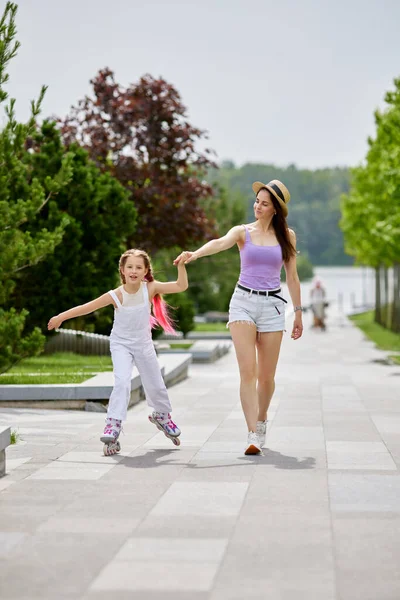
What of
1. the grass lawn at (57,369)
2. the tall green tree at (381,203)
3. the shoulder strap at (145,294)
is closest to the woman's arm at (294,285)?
the shoulder strap at (145,294)

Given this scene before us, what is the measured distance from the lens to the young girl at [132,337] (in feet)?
30.5

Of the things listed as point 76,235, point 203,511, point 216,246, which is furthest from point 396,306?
point 203,511

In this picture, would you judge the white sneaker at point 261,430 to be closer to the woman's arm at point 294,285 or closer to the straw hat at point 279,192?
the woman's arm at point 294,285

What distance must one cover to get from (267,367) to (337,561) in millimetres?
3956

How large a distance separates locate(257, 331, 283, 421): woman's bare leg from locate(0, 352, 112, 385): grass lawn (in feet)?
15.2

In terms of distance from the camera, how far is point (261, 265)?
9.27 m

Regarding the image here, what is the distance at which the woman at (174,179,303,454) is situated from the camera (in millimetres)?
9227

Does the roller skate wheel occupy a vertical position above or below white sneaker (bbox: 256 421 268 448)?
below

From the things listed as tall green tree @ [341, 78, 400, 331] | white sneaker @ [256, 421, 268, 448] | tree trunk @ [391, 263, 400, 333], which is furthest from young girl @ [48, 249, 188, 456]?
tree trunk @ [391, 263, 400, 333]

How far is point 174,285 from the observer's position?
30.7 feet

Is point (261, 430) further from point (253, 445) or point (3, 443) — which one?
point (3, 443)

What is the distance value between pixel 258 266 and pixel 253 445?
4.43 feet

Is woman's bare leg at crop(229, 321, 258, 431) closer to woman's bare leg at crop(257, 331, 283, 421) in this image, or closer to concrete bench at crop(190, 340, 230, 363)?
woman's bare leg at crop(257, 331, 283, 421)

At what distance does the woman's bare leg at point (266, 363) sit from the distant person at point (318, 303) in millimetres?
32354
